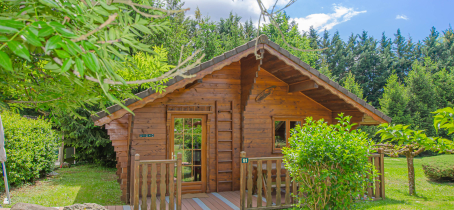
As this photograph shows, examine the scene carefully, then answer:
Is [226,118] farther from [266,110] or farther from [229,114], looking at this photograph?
[266,110]

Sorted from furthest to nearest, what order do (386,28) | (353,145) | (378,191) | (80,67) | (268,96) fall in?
(386,28)
(268,96)
(378,191)
(353,145)
(80,67)

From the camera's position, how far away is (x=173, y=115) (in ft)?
23.4

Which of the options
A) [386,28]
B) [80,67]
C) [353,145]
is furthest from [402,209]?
[386,28]

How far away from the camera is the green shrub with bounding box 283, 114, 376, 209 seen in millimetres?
4055

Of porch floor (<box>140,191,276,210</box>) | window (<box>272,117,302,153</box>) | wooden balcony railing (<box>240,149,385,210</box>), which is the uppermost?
window (<box>272,117,302,153</box>)

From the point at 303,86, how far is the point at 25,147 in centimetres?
831

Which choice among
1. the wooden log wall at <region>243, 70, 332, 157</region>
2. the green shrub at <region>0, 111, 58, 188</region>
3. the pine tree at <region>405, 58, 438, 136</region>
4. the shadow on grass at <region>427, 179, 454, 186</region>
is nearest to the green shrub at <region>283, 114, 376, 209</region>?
the wooden log wall at <region>243, 70, 332, 157</region>

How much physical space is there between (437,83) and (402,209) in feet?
67.5

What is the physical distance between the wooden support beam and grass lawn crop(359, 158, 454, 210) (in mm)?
2754

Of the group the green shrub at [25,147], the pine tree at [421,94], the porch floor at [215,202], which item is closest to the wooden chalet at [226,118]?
the porch floor at [215,202]

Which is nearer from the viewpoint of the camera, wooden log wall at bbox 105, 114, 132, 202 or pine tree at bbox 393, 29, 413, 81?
wooden log wall at bbox 105, 114, 132, 202

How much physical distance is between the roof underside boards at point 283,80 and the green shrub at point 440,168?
4.60 meters

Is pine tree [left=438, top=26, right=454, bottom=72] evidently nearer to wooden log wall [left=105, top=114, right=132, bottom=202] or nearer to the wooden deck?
the wooden deck

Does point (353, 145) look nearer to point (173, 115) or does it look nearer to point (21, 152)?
point (173, 115)
